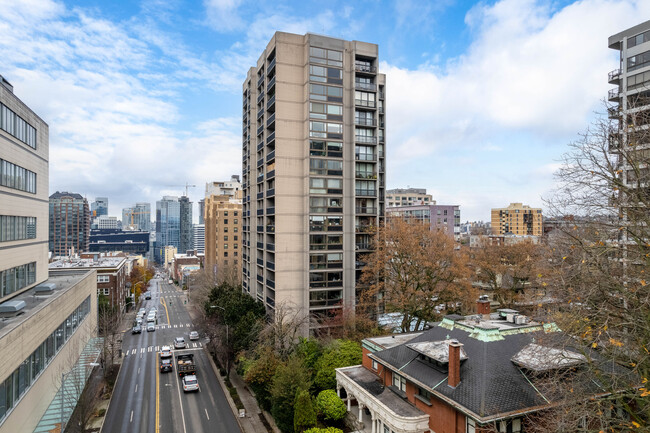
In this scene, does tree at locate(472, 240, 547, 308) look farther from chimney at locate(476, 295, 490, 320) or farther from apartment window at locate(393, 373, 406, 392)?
apartment window at locate(393, 373, 406, 392)

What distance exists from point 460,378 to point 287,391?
48.3 feet

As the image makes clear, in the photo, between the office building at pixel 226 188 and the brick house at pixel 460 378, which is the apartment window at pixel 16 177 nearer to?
the brick house at pixel 460 378

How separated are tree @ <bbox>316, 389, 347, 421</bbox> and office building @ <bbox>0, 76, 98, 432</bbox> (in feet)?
60.9

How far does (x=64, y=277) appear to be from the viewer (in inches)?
1877

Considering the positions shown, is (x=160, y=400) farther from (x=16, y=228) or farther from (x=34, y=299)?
(x=16, y=228)

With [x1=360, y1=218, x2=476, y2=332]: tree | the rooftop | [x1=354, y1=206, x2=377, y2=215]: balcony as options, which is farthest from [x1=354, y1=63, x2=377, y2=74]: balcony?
the rooftop

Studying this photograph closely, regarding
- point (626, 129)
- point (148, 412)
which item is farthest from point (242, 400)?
point (626, 129)

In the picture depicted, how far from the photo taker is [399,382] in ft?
95.6

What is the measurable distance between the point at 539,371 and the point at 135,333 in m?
74.5

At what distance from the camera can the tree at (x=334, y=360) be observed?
35.5m

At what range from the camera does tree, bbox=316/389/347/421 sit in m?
31.4

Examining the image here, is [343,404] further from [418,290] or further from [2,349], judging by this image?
[2,349]

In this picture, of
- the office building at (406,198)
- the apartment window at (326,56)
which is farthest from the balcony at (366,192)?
the office building at (406,198)

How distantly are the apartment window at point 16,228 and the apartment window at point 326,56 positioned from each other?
37873mm
